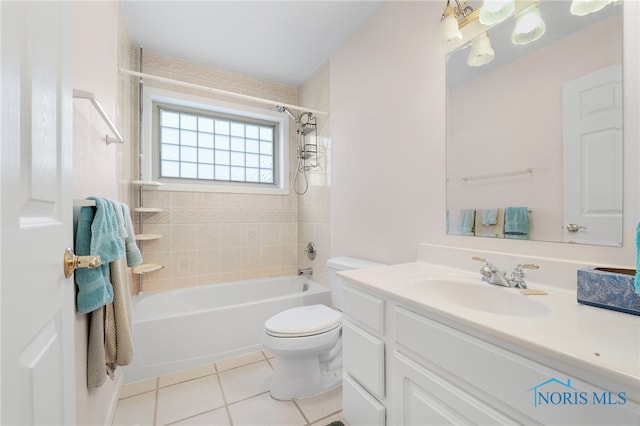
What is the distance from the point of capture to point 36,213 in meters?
0.52

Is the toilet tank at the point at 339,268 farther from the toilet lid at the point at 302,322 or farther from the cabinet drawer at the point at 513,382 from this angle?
the cabinet drawer at the point at 513,382

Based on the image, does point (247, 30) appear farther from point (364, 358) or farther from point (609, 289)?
point (609, 289)

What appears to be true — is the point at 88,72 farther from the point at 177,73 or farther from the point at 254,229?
the point at 254,229

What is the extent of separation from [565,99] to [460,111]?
0.42 m

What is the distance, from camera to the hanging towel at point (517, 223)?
1.10 meters

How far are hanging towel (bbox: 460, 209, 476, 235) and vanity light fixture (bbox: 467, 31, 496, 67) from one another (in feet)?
2.32

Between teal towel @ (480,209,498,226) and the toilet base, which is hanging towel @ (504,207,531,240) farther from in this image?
the toilet base

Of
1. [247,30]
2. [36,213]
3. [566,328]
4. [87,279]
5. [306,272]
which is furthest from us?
[306,272]

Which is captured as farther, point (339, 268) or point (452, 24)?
point (339, 268)

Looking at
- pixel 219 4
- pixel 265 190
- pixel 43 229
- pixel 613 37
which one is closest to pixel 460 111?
pixel 613 37

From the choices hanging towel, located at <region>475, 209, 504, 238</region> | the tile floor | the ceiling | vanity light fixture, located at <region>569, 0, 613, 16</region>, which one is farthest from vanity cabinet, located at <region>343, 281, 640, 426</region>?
the ceiling

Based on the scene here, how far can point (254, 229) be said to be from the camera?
2791 millimetres

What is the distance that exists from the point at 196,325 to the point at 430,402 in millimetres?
1645

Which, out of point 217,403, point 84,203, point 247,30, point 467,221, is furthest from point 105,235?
point 247,30
